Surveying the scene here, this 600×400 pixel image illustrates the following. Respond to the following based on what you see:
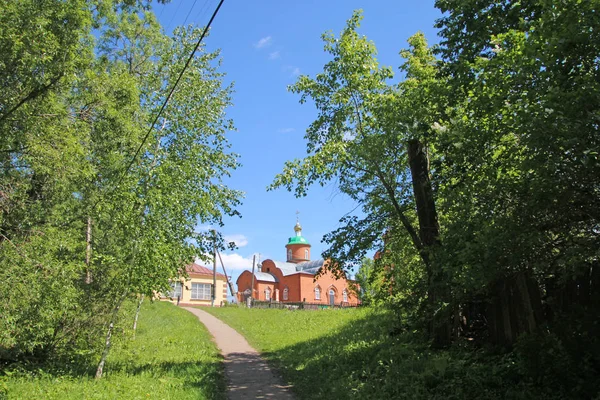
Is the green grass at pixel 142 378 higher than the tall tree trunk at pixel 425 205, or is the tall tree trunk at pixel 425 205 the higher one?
the tall tree trunk at pixel 425 205

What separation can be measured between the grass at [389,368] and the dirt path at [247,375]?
0.34 meters

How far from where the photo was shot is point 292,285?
56.8 meters

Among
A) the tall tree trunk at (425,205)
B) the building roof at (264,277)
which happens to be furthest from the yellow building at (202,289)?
the tall tree trunk at (425,205)

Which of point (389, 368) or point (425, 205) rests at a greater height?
point (425, 205)

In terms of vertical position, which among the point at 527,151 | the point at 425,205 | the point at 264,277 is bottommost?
the point at 527,151

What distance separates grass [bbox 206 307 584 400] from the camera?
6.46 m

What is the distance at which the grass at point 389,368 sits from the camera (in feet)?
21.2

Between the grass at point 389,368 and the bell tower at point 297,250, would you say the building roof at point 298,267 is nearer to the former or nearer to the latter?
the bell tower at point 297,250

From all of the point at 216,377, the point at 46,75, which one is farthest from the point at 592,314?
the point at 46,75

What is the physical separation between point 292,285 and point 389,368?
161ft

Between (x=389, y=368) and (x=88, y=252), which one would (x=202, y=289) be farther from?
(x=389, y=368)

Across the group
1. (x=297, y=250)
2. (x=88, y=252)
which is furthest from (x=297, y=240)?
(x=88, y=252)

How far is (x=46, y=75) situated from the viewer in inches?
338

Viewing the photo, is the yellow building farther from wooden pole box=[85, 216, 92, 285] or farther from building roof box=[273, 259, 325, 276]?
wooden pole box=[85, 216, 92, 285]
